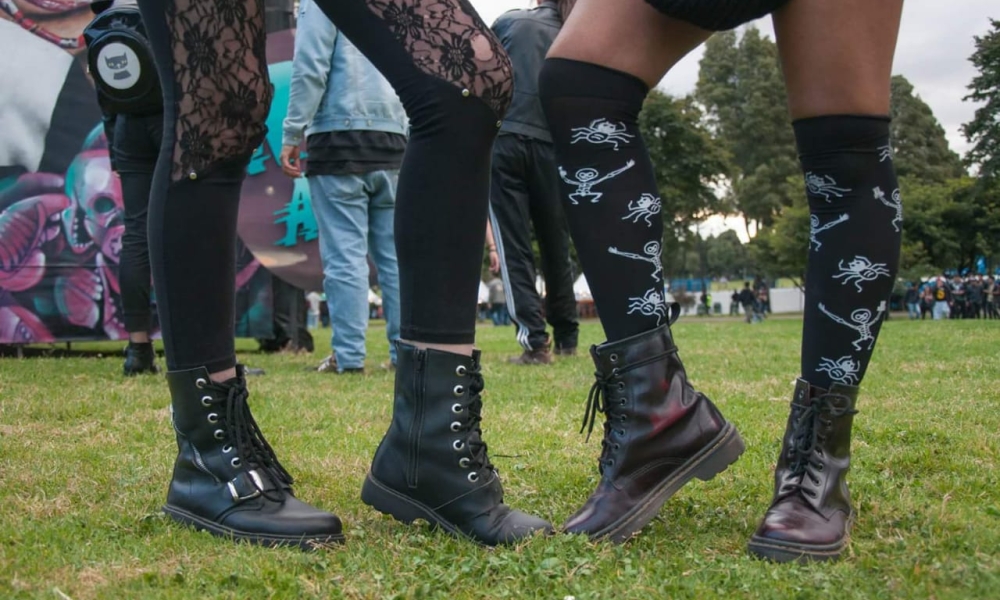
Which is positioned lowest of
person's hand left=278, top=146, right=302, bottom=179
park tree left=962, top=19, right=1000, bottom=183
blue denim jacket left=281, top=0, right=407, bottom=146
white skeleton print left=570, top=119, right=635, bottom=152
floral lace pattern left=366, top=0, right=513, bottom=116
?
white skeleton print left=570, top=119, right=635, bottom=152

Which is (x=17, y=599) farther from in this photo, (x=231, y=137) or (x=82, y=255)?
(x=82, y=255)

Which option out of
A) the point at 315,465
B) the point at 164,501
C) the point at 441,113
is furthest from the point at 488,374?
the point at 441,113

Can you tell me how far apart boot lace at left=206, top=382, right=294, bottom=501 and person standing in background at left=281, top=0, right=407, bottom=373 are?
140 inches

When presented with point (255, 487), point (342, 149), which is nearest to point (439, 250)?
point (255, 487)

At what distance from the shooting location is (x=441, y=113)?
5.94ft

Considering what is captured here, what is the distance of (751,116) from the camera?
51750 millimetres

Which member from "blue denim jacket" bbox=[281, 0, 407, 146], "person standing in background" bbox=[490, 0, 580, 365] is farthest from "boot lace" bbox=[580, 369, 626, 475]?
"person standing in background" bbox=[490, 0, 580, 365]

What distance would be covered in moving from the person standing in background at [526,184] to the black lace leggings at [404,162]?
418 cm

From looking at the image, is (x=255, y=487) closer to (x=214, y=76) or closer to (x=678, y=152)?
(x=214, y=76)

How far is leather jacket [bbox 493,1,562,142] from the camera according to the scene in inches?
237

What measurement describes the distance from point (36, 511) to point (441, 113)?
1265mm

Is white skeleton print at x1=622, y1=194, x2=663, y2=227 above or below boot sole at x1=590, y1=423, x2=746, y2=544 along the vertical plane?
above

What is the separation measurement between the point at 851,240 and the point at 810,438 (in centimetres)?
43

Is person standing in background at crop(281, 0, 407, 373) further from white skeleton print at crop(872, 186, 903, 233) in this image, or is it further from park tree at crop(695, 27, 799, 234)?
park tree at crop(695, 27, 799, 234)
